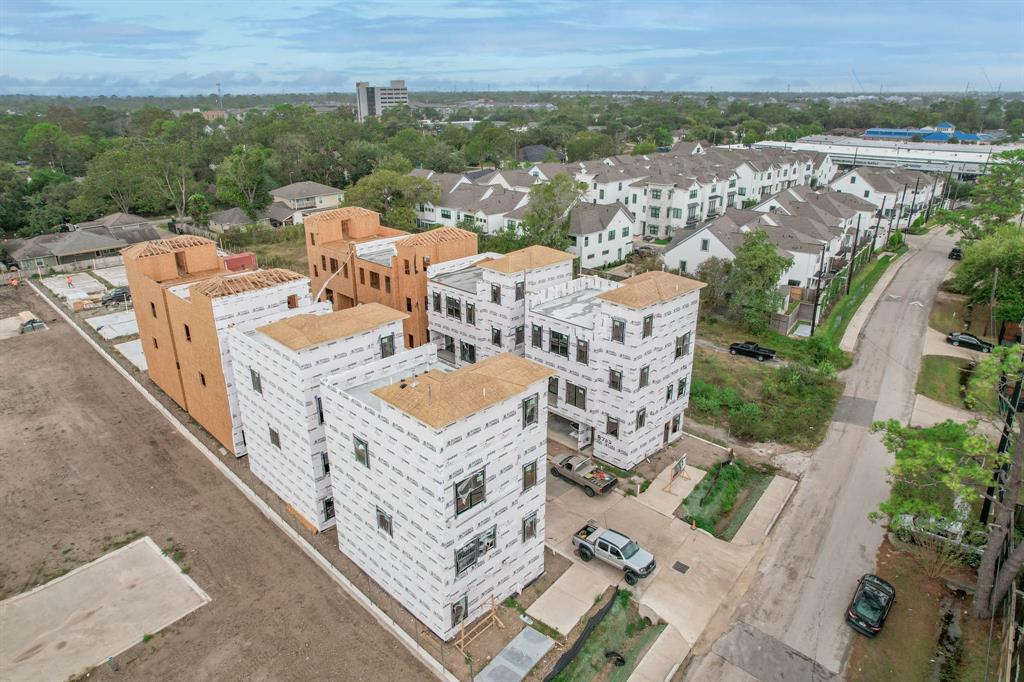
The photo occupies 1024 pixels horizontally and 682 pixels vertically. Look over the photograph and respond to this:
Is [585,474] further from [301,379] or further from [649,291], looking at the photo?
[301,379]

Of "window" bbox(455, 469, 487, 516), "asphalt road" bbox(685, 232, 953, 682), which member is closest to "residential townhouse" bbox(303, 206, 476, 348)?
"window" bbox(455, 469, 487, 516)

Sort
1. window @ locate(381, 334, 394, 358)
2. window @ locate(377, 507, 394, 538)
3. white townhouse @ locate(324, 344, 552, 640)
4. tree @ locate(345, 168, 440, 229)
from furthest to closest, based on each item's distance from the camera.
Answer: tree @ locate(345, 168, 440, 229)
window @ locate(381, 334, 394, 358)
window @ locate(377, 507, 394, 538)
white townhouse @ locate(324, 344, 552, 640)

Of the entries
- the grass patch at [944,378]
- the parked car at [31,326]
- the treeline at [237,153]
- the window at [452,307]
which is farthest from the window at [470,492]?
the treeline at [237,153]

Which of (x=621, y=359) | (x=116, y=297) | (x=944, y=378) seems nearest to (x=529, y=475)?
(x=621, y=359)

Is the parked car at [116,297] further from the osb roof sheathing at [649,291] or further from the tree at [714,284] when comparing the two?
the tree at [714,284]

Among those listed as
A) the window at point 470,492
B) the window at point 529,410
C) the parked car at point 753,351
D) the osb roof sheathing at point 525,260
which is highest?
the osb roof sheathing at point 525,260

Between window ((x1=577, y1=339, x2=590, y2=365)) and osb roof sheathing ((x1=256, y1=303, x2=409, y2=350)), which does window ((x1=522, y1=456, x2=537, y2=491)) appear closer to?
osb roof sheathing ((x1=256, y1=303, x2=409, y2=350))
